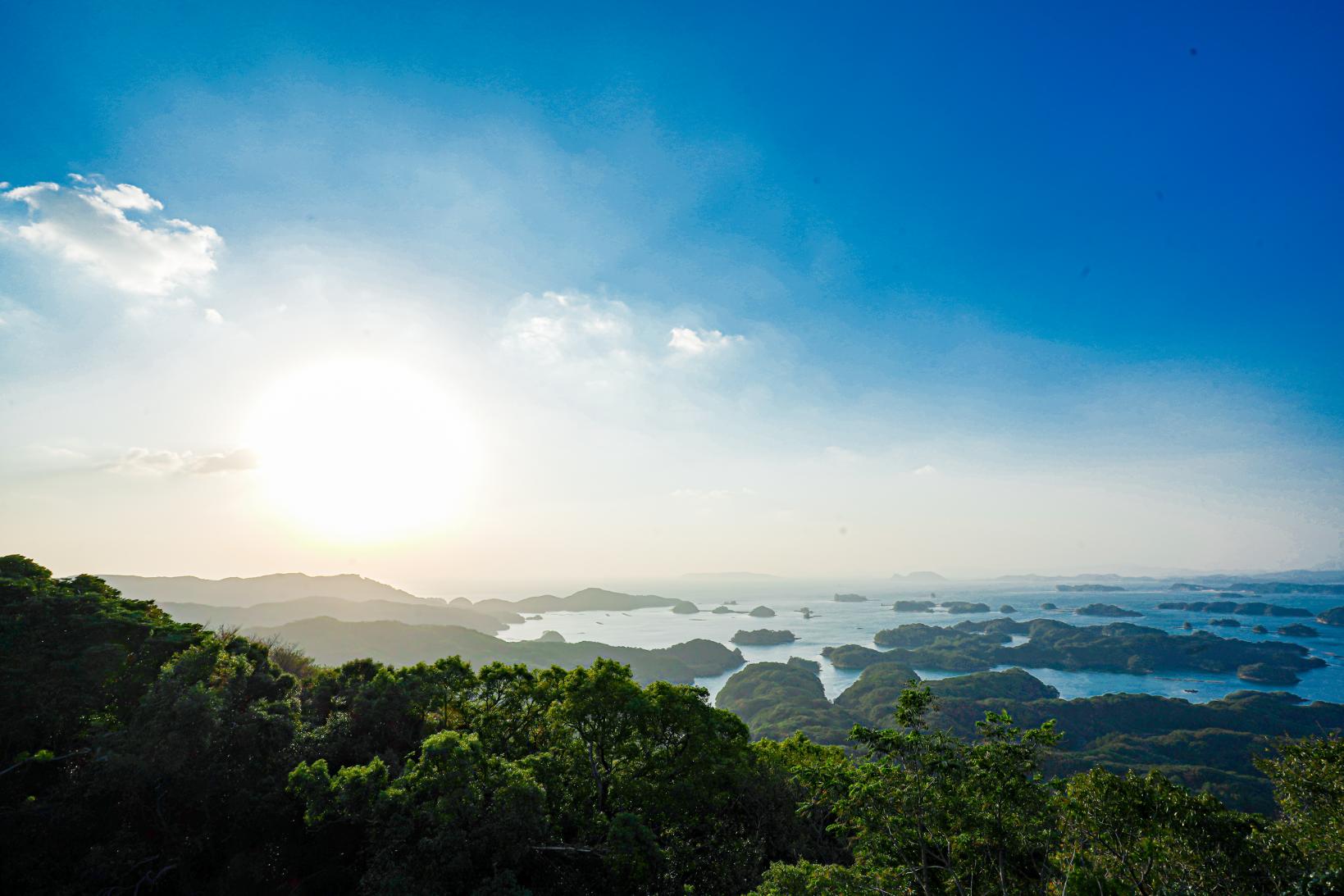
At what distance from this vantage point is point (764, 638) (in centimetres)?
12256

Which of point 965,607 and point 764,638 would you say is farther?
point 965,607

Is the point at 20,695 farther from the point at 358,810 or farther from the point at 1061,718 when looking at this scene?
the point at 1061,718

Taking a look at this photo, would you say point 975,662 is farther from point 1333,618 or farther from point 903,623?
point 1333,618

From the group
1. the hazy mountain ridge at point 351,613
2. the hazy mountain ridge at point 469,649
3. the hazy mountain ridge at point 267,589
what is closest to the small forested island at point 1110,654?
the hazy mountain ridge at point 469,649

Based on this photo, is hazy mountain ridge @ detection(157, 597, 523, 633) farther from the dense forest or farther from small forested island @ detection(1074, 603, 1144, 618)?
small forested island @ detection(1074, 603, 1144, 618)

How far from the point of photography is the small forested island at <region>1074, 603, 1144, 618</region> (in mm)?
151875

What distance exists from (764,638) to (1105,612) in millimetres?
113575

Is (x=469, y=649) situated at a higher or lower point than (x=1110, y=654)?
higher

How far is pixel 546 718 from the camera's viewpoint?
1775cm

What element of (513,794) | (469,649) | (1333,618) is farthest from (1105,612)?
(513,794)

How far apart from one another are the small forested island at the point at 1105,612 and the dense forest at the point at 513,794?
183 metres

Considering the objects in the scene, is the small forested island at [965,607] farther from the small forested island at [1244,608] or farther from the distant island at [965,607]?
the small forested island at [1244,608]


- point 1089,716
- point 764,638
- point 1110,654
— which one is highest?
point 1089,716

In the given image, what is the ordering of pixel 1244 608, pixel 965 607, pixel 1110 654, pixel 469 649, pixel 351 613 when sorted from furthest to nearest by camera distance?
pixel 965 607 → pixel 1244 608 → pixel 351 613 → pixel 1110 654 → pixel 469 649
